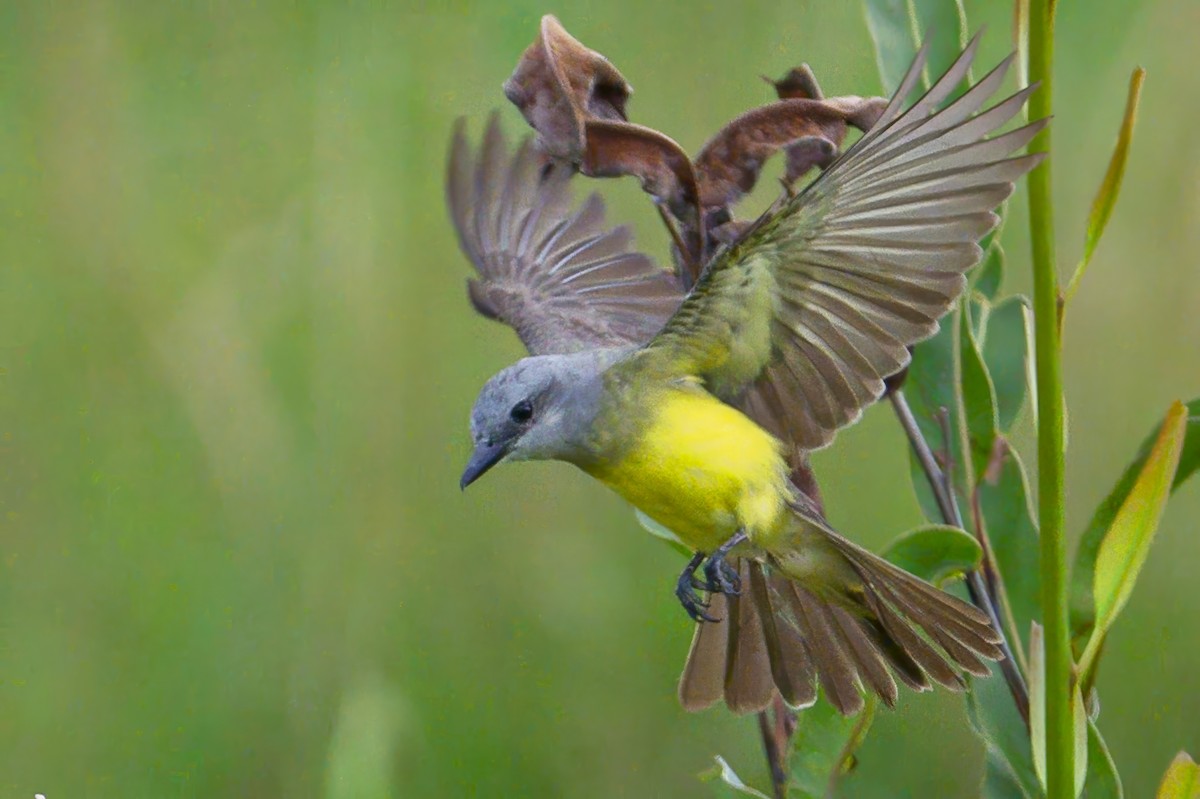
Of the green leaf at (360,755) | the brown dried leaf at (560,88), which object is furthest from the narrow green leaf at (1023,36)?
the green leaf at (360,755)

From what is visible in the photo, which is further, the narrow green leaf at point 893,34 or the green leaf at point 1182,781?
the narrow green leaf at point 893,34

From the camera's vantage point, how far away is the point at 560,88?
1453 millimetres

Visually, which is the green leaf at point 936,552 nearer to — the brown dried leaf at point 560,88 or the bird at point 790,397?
the bird at point 790,397

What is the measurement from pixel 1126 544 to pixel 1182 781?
207 mm

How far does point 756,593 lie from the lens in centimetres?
210

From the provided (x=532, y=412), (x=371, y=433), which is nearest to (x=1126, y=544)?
(x=532, y=412)

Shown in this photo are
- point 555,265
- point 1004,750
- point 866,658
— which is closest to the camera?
point 1004,750

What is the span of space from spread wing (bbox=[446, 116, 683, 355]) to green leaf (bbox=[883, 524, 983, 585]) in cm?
91

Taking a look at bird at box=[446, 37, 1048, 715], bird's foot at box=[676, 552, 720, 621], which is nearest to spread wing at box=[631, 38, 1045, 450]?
bird at box=[446, 37, 1048, 715]

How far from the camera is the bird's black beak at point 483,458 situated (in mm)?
1810

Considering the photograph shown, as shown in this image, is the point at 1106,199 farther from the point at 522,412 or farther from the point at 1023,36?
the point at 522,412

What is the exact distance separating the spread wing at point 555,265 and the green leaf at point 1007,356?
74 centimetres

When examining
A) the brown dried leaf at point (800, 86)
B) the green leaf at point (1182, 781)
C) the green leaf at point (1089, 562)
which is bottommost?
the green leaf at point (1182, 781)

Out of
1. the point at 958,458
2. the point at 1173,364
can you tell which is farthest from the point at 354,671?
the point at 1173,364
